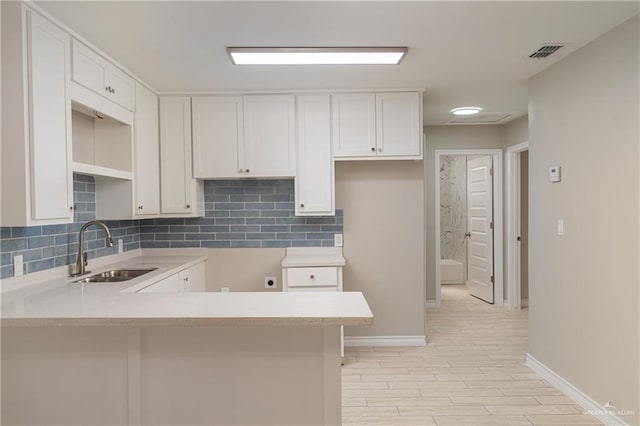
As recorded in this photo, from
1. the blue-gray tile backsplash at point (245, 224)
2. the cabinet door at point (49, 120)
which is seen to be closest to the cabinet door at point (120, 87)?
the cabinet door at point (49, 120)

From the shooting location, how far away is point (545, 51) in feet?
8.63

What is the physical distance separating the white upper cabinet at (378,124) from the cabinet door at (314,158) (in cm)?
10

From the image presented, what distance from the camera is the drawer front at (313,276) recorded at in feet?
11.0

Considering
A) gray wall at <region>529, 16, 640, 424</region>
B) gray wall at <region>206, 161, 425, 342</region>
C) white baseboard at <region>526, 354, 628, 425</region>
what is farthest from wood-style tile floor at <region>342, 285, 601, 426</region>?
gray wall at <region>206, 161, 425, 342</region>

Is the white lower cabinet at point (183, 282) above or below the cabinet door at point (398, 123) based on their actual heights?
below

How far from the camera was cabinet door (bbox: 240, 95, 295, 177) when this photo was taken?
3441 millimetres

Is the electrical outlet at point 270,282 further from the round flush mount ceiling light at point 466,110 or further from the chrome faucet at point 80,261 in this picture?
the round flush mount ceiling light at point 466,110

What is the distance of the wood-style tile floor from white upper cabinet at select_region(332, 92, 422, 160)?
1.84m

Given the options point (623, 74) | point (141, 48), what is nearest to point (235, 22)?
point (141, 48)

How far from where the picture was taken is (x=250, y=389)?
1.83 metres

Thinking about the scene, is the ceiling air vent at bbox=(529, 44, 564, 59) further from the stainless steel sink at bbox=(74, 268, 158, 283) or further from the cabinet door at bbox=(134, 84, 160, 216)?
the stainless steel sink at bbox=(74, 268, 158, 283)

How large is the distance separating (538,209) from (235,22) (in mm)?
2654

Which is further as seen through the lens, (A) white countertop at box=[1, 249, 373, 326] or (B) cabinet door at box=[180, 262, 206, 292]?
(B) cabinet door at box=[180, 262, 206, 292]

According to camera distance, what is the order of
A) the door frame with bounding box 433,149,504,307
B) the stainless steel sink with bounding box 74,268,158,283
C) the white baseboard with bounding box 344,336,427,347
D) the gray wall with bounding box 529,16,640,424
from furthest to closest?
the door frame with bounding box 433,149,504,307 → the white baseboard with bounding box 344,336,427,347 → the stainless steel sink with bounding box 74,268,158,283 → the gray wall with bounding box 529,16,640,424
